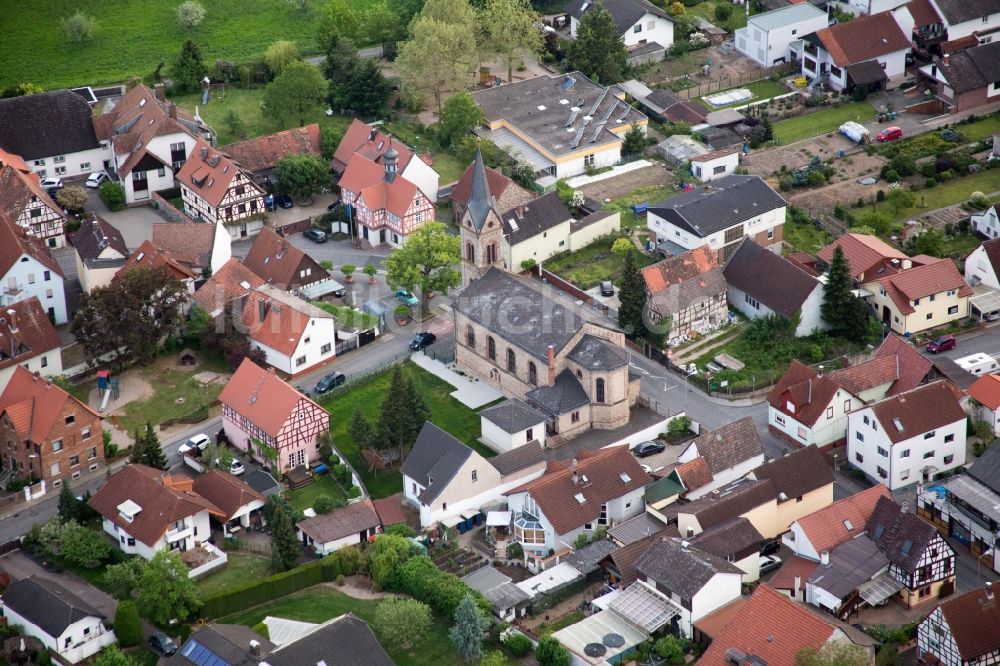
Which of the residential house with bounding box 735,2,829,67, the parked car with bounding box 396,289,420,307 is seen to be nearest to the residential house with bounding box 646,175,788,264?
the parked car with bounding box 396,289,420,307

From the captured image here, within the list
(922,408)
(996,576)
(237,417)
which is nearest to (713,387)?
(922,408)

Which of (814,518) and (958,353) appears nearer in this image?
(814,518)

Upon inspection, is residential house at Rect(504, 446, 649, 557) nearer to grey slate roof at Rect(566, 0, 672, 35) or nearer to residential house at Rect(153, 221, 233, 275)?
residential house at Rect(153, 221, 233, 275)

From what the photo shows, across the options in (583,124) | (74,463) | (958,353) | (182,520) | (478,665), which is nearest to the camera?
(478,665)

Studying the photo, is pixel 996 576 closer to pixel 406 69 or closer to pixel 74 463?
pixel 74 463

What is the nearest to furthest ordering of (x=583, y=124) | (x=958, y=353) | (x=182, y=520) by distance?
(x=182, y=520)
(x=958, y=353)
(x=583, y=124)

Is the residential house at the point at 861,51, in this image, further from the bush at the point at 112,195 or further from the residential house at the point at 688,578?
the residential house at the point at 688,578
